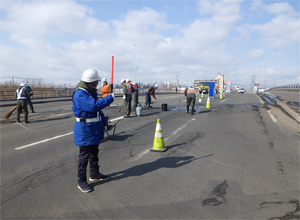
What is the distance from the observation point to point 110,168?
5.12 metres

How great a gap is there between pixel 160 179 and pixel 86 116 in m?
1.81

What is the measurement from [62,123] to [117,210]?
8.33 metres

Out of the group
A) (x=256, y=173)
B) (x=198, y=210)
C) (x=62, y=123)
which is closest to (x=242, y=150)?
(x=256, y=173)

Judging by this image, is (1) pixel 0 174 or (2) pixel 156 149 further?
(2) pixel 156 149

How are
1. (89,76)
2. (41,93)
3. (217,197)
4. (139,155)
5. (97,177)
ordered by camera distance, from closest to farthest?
(217,197) → (89,76) → (97,177) → (139,155) → (41,93)

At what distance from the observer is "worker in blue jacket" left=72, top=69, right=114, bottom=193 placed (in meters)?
3.81

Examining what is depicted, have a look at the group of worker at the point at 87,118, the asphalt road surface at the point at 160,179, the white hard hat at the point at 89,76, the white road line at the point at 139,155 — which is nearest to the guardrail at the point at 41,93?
the asphalt road surface at the point at 160,179

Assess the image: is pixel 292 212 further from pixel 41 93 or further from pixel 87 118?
pixel 41 93

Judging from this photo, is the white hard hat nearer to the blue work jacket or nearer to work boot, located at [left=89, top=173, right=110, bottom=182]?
the blue work jacket

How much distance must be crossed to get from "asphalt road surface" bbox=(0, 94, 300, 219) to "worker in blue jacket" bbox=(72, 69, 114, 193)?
605 millimetres

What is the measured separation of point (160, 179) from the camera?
4.49 meters

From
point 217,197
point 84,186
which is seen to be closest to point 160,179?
point 217,197

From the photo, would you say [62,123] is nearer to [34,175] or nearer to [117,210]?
[34,175]

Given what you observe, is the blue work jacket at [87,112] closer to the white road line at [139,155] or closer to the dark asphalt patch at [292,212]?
the white road line at [139,155]
